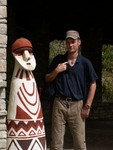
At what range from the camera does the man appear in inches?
221

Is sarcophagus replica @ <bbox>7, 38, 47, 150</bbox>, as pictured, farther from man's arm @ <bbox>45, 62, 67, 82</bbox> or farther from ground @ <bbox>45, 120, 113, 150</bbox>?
ground @ <bbox>45, 120, 113, 150</bbox>

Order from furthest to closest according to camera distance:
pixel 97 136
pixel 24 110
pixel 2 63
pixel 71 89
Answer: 1. pixel 97 136
2. pixel 71 89
3. pixel 2 63
4. pixel 24 110

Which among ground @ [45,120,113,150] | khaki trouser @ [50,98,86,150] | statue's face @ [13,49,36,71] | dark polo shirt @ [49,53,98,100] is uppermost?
statue's face @ [13,49,36,71]

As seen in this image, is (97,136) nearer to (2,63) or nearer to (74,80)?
(74,80)

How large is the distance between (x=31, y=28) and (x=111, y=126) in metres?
3.25

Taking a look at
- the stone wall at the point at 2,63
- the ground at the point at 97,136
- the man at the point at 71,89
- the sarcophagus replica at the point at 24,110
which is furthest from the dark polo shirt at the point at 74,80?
the ground at the point at 97,136

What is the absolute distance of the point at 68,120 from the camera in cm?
571

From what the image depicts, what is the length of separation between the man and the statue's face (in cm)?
33

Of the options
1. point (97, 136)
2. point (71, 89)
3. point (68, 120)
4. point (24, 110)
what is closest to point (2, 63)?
point (24, 110)

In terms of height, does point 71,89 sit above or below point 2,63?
below

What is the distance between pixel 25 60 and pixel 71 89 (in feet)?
2.04

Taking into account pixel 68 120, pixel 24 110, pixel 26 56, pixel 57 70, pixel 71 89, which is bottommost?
pixel 68 120

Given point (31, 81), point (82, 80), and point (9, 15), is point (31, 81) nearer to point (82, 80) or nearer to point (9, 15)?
point (82, 80)

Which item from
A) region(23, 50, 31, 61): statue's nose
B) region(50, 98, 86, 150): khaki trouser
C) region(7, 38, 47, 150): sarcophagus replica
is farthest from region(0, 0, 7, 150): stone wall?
region(50, 98, 86, 150): khaki trouser
